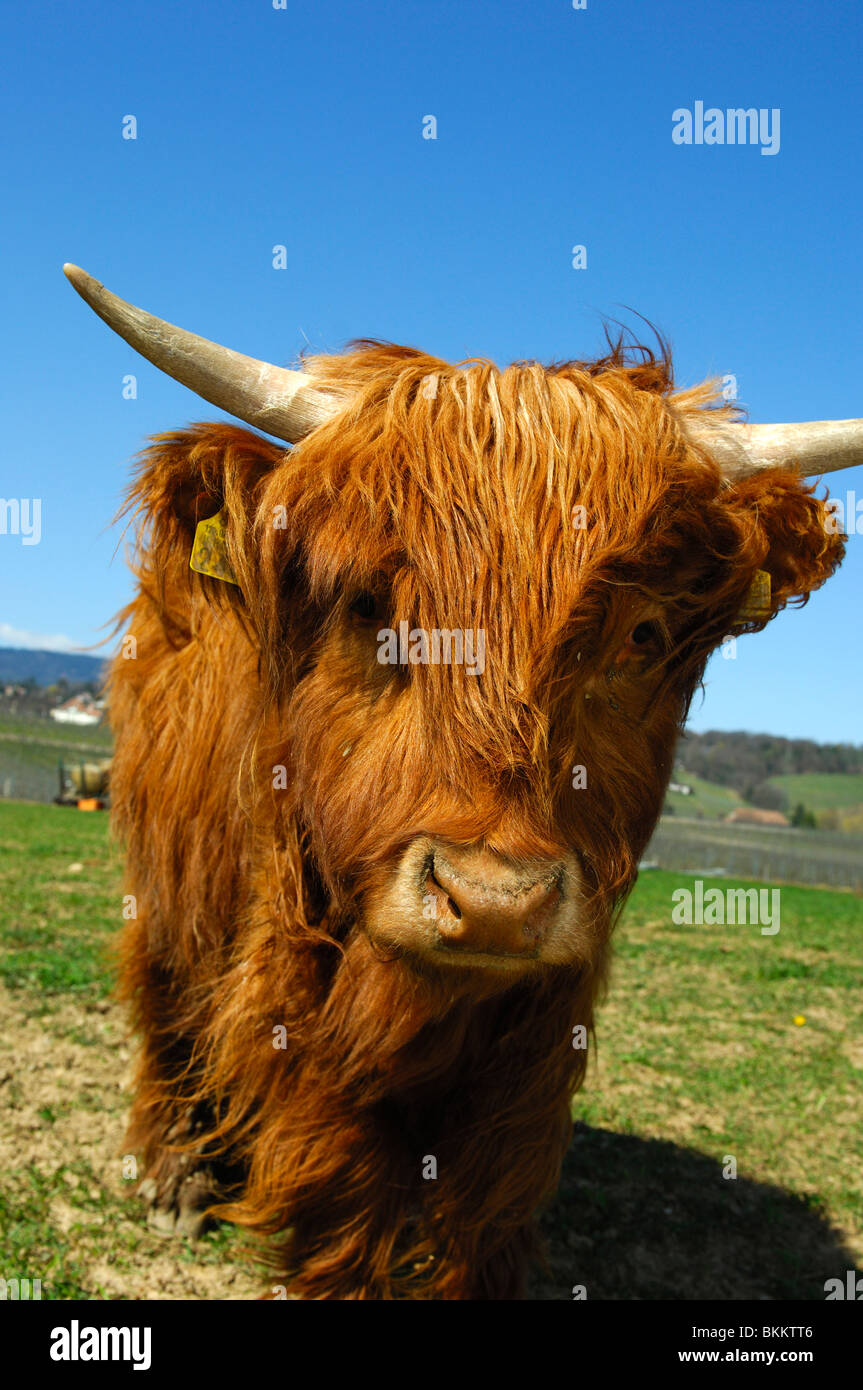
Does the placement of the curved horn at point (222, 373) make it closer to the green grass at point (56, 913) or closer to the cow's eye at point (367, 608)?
the cow's eye at point (367, 608)

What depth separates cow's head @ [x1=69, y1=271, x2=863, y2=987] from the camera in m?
1.99

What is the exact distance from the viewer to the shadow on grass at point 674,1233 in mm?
3541

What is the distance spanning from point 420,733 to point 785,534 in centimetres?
117

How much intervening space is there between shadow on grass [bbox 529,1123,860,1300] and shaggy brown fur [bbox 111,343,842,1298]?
31.1 inches

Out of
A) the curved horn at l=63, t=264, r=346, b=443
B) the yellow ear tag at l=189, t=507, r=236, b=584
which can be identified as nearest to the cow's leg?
the yellow ear tag at l=189, t=507, r=236, b=584

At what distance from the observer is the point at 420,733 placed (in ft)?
6.96

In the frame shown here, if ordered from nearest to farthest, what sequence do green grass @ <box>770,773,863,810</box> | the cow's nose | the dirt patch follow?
the cow's nose → the dirt patch → green grass @ <box>770,773,863,810</box>

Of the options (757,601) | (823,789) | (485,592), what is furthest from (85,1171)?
(823,789)

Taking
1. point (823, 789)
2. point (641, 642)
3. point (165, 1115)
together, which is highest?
point (641, 642)

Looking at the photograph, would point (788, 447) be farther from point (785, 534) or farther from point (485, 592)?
point (485, 592)

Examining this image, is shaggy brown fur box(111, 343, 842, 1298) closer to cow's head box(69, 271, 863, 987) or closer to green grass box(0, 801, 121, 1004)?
cow's head box(69, 271, 863, 987)
